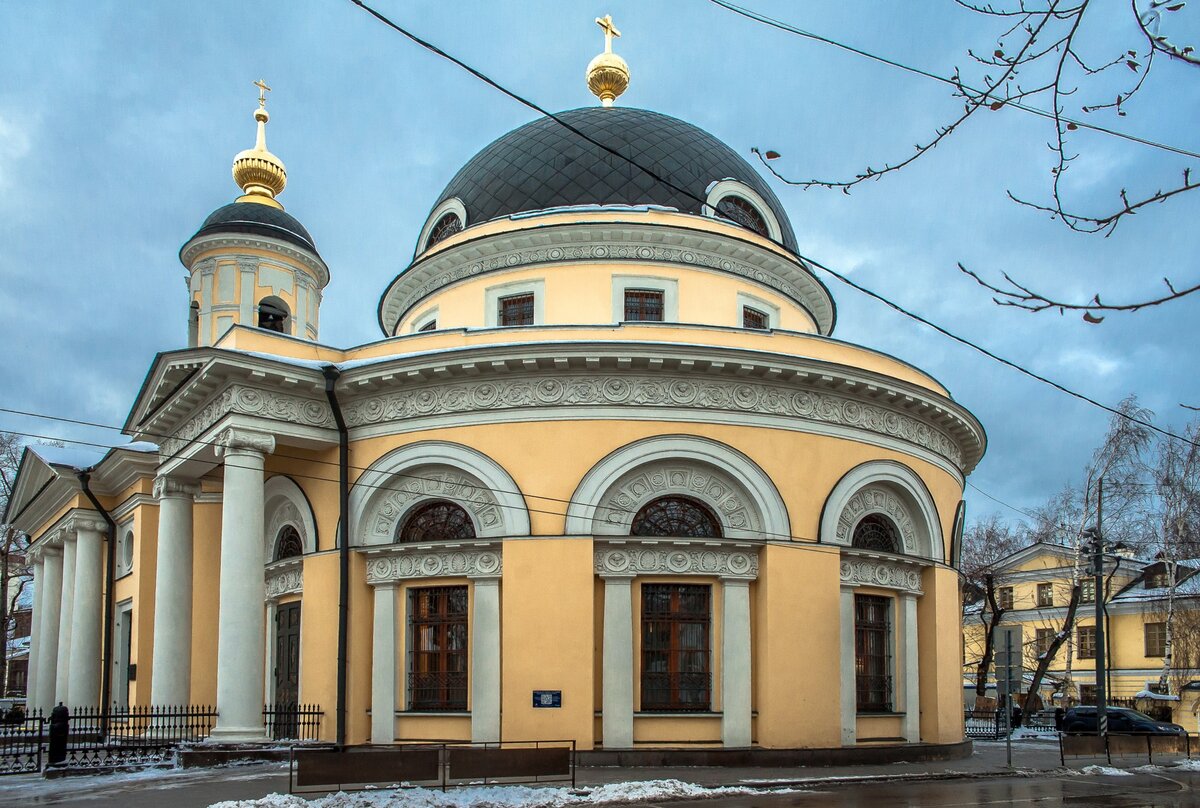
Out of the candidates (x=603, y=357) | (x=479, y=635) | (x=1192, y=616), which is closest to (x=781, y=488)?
(x=603, y=357)

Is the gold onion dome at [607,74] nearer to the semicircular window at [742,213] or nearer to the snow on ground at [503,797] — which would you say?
the semicircular window at [742,213]

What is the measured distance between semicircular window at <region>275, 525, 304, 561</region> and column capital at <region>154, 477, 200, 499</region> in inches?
73.6

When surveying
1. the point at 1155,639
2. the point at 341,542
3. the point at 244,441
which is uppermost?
the point at 244,441

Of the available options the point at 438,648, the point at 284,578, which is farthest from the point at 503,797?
the point at 284,578

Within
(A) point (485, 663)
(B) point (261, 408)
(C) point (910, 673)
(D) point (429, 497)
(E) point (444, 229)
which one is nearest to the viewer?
(A) point (485, 663)

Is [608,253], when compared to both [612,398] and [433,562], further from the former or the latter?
[433,562]

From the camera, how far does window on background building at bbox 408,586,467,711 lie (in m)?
17.7

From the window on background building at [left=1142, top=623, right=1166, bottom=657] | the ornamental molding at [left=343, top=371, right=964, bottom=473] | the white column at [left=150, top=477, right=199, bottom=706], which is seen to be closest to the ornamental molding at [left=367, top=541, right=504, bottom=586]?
the ornamental molding at [left=343, top=371, right=964, bottom=473]

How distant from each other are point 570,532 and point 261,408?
17.6ft

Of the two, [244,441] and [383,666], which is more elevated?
[244,441]

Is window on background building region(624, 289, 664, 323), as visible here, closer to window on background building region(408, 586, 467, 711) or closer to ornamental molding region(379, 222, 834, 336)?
ornamental molding region(379, 222, 834, 336)

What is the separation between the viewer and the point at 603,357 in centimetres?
1738

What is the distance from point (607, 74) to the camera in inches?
1081

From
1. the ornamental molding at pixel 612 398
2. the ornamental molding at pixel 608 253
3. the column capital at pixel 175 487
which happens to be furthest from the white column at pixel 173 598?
the ornamental molding at pixel 608 253
